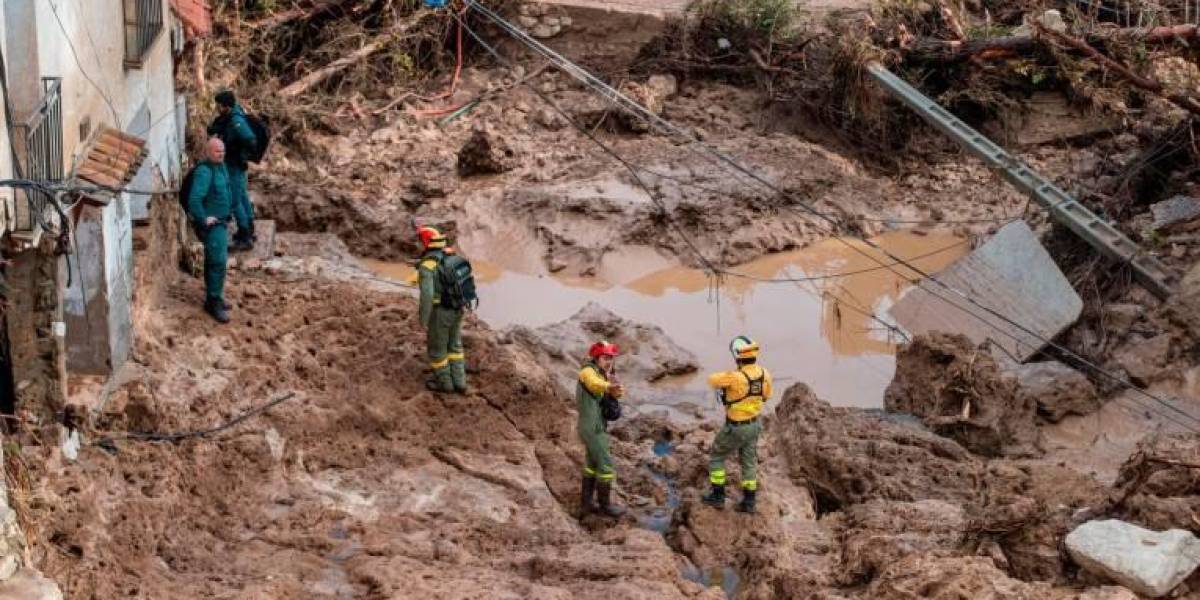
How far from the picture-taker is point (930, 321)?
1712 centimetres

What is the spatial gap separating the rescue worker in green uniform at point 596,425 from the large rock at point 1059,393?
4523 millimetres

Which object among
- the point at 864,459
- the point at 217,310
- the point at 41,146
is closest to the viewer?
the point at 41,146

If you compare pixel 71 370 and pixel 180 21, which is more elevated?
pixel 180 21

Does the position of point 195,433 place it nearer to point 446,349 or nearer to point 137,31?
point 446,349

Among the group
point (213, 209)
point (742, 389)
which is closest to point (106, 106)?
point (213, 209)

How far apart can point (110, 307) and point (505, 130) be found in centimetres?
920

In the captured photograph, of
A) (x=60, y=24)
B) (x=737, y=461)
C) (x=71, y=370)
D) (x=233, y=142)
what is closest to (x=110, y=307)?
(x=71, y=370)

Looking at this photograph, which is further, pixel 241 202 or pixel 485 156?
pixel 485 156

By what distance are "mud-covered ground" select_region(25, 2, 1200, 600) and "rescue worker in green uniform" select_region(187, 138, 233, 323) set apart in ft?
1.48

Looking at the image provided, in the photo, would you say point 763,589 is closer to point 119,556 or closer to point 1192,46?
point 119,556

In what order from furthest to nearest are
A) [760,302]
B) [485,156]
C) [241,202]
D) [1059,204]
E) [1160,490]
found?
[485,156]
[760,302]
[1059,204]
[241,202]
[1160,490]

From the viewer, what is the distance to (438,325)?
13305mm

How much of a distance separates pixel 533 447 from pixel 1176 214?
8.50m

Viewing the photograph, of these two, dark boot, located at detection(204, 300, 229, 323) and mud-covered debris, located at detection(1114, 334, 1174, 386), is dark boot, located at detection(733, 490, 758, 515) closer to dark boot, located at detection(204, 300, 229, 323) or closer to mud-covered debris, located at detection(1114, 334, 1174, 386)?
dark boot, located at detection(204, 300, 229, 323)
